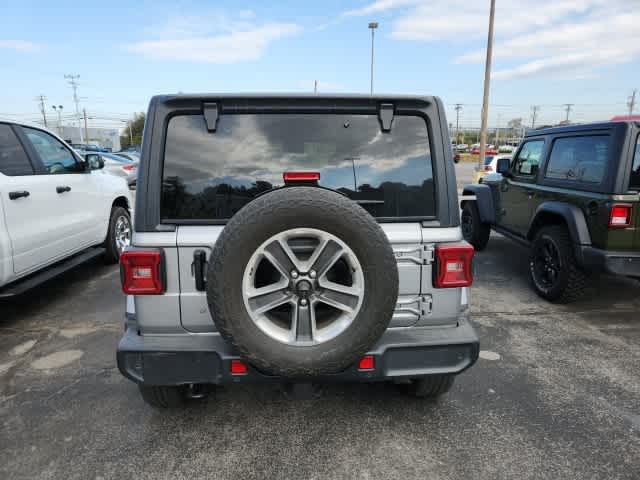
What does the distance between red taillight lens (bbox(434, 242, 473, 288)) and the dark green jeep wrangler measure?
247 centimetres

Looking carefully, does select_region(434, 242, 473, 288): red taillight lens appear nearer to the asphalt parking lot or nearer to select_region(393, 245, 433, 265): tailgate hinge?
select_region(393, 245, 433, 265): tailgate hinge

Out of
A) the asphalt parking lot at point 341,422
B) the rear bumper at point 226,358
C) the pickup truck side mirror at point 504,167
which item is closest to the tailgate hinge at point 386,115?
the rear bumper at point 226,358

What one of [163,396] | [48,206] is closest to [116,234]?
[48,206]

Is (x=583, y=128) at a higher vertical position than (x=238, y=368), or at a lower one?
higher

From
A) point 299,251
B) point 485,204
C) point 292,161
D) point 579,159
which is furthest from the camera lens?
point 485,204

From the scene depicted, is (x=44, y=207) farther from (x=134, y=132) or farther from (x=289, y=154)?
(x=134, y=132)

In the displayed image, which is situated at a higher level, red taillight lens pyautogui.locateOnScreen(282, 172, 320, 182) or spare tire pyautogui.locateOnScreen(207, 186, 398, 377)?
red taillight lens pyautogui.locateOnScreen(282, 172, 320, 182)

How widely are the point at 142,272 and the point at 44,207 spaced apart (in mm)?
2827

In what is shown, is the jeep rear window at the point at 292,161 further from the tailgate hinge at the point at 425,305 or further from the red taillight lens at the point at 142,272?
the tailgate hinge at the point at 425,305

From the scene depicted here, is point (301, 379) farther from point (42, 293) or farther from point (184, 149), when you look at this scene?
point (42, 293)

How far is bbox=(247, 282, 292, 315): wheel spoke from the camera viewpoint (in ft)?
6.64

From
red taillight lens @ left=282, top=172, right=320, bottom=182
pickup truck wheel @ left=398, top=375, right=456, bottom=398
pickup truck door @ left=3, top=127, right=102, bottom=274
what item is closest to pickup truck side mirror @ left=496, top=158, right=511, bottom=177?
pickup truck wheel @ left=398, top=375, right=456, bottom=398

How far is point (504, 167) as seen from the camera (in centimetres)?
608

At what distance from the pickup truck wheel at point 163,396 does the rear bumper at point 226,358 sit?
1.25 feet
